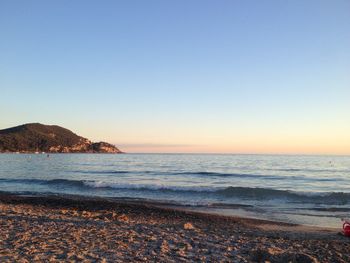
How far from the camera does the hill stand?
557ft

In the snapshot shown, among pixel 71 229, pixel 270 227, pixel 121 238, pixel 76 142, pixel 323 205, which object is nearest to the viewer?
pixel 121 238

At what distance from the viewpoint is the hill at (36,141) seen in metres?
170

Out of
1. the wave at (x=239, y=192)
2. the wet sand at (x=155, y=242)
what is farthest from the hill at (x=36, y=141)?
the wet sand at (x=155, y=242)

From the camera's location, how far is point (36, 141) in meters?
177

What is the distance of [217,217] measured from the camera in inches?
614

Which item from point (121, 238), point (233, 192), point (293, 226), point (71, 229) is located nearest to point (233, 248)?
point (121, 238)

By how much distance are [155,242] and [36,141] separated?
181 meters

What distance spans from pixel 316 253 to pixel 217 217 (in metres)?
7.15

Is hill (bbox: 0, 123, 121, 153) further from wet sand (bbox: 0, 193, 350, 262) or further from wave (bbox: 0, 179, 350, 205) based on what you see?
wet sand (bbox: 0, 193, 350, 262)

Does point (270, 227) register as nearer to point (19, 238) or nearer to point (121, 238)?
point (121, 238)

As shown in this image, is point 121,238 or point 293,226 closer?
point 121,238

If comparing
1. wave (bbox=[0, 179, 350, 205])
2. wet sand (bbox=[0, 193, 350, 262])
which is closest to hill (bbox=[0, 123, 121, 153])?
wave (bbox=[0, 179, 350, 205])

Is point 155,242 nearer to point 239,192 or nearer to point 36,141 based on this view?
point 239,192

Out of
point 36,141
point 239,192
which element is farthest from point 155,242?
point 36,141
